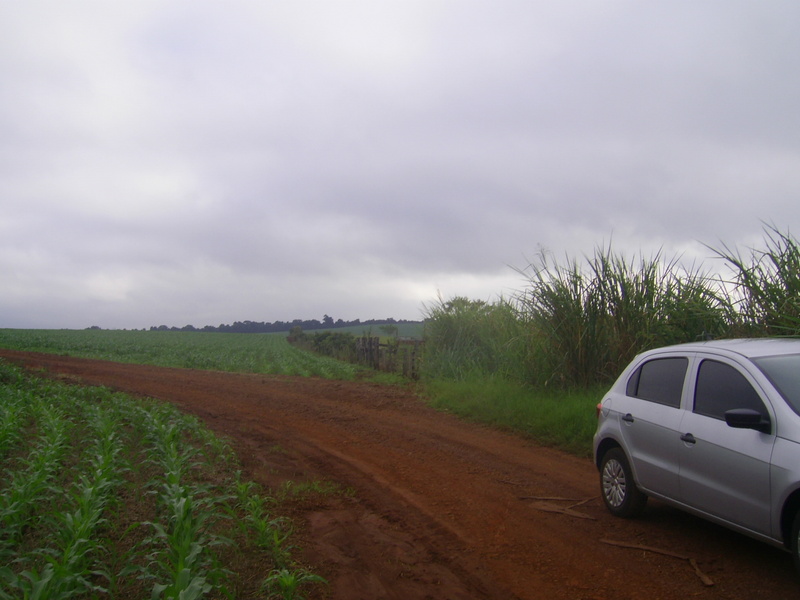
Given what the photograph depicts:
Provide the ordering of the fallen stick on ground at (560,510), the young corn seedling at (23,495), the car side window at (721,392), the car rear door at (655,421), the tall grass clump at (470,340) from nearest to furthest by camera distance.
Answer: the car side window at (721,392)
the young corn seedling at (23,495)
the car rear door at (655,421)
the fallen stick on ground at (560,510)
the tall grass clump at (470,340)

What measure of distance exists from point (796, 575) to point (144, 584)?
4849 millimetres

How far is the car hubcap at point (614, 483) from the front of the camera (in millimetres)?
6355

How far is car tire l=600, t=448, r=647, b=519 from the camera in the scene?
6.19 m

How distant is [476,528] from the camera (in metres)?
6.06

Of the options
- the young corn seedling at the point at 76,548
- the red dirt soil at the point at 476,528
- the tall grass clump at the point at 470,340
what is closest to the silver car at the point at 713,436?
the red dirt soil at the point at 476,528

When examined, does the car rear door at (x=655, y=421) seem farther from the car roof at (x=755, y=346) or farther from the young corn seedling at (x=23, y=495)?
the young corn seedling at (x=23, y=495)

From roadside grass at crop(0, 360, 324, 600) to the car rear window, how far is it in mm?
3666

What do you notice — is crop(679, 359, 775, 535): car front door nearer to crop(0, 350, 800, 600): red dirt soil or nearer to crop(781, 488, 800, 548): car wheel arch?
crop(781, 488, 800, 548): car wheel arch

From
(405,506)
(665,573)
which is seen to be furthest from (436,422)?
(665,573)

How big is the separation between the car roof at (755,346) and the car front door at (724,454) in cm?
16

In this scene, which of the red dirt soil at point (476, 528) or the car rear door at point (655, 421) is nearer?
the red dirt soil at point (476, 528)

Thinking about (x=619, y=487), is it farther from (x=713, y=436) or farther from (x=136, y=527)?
(x=136, y=527)

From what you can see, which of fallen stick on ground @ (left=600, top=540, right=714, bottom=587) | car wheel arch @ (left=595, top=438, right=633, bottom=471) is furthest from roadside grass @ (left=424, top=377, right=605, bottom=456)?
fallen stick on ground @ (left=600, top=540, right=714, bottom=587)

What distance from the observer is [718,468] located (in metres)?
5.00
